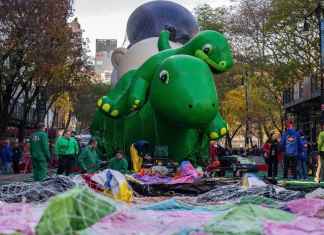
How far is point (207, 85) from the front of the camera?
14.9m

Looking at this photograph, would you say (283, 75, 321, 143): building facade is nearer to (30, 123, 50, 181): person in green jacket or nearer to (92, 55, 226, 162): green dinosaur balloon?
(92, 55, 226, 162): green dinosaur balloon

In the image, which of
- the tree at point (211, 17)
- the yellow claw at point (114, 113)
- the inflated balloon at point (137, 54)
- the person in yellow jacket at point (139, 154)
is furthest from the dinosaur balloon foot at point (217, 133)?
the tree at point (211, 17)

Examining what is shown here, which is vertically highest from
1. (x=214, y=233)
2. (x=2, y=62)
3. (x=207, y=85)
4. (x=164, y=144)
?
(x=2, y=62)

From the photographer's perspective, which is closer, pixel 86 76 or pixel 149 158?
pixel 149 158

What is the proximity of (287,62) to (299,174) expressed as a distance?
18450mm

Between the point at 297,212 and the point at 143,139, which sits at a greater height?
the point at 143,139

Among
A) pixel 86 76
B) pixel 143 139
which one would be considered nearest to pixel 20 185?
pixel 143 139

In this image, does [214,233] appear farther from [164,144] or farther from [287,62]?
[287,62]

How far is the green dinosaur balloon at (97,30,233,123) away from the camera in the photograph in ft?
52.8

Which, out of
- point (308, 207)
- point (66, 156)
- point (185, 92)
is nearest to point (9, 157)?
point (66, 156)

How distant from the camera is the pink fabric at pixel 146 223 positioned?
18.2 ft

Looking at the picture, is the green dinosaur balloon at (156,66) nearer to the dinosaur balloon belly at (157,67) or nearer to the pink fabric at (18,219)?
the dinosaur balloon belly at (157,67)

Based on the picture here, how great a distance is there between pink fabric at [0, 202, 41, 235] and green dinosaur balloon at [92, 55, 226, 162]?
7.77m

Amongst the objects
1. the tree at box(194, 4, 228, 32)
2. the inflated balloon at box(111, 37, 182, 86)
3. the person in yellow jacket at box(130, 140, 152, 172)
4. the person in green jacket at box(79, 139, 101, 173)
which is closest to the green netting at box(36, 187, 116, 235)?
the person in yellow jacket at box(130, 140, 152, 172)
